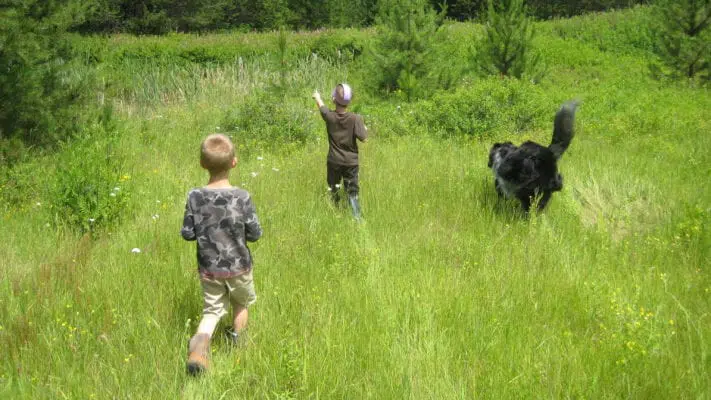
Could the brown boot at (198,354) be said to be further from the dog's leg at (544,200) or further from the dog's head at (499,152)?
the dog's head at (499,152)

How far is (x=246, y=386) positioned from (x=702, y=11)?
59.6 ft

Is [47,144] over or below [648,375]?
below

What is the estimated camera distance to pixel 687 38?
16141 millimetres

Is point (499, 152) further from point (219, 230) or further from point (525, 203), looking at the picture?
point (219, 230)

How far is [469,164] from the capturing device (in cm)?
776

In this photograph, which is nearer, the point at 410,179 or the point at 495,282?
the point at 495,282

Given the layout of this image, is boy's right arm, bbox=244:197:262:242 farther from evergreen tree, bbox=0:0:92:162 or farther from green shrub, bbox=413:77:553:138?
green shrub, bbox=413:77:553:138

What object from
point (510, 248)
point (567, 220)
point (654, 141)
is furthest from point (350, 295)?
point (654, 141)

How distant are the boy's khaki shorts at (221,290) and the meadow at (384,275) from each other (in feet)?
0.63

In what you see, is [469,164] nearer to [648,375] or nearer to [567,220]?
[567,220]

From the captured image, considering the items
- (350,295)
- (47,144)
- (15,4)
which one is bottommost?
(47,144)

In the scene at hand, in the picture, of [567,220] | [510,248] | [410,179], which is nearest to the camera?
[510,248]

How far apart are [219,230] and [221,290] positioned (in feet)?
1.23

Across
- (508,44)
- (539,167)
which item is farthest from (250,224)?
(508,44)
